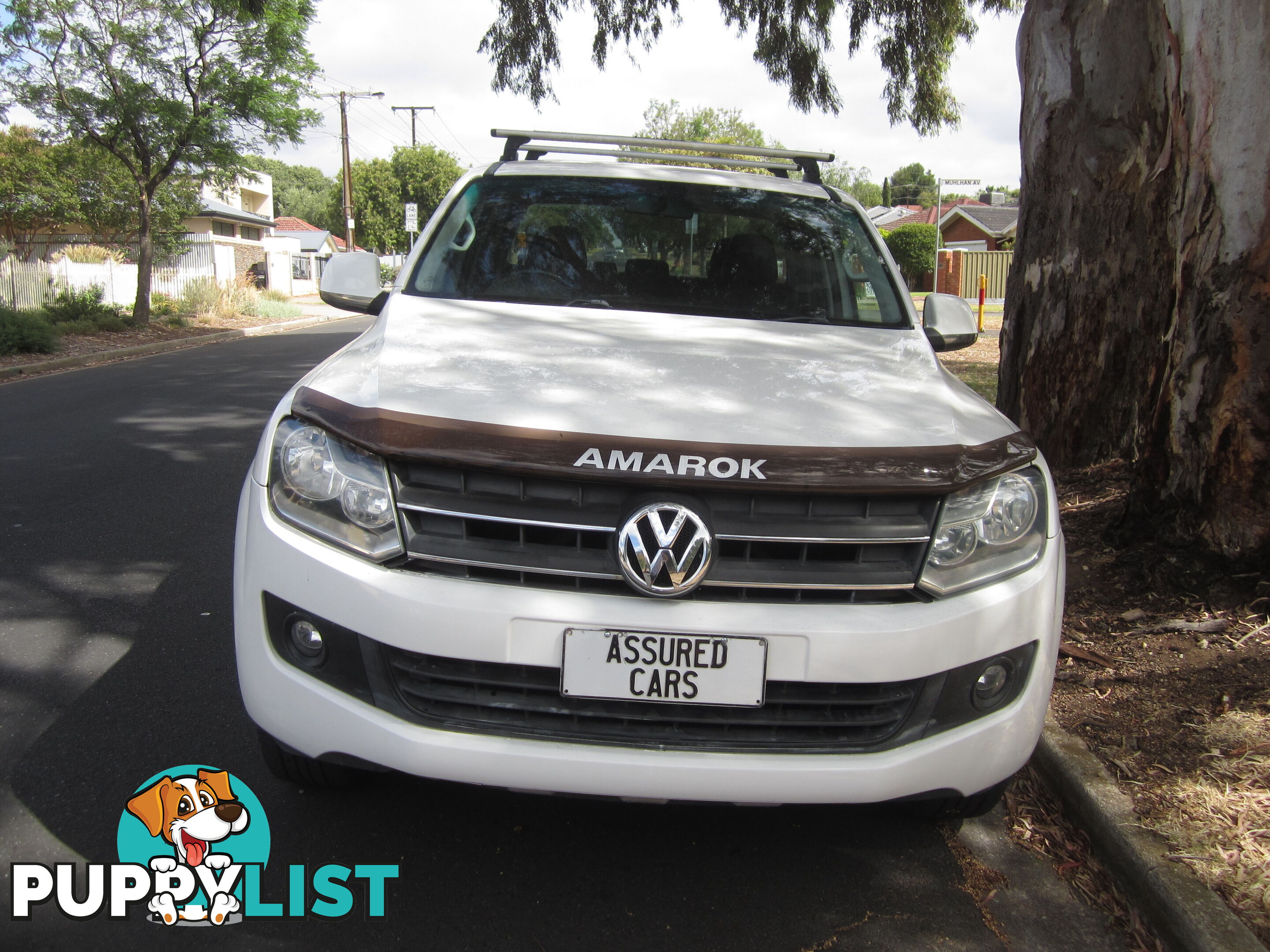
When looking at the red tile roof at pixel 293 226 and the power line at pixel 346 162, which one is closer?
the power line at pixel 346 162

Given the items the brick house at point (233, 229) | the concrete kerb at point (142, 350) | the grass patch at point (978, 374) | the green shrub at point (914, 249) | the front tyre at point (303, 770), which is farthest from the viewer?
the green shrub at point (914, 249)

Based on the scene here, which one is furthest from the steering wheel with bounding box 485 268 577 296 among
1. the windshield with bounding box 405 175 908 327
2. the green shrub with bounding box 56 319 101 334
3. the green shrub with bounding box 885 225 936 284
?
the green shrub with bounding box 885 225 936 284

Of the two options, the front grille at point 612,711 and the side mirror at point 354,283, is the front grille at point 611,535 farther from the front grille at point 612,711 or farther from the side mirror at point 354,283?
the side mirror at point 354,283

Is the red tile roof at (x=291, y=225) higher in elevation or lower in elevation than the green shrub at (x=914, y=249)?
higher

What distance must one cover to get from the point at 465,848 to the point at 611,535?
0.97 meters

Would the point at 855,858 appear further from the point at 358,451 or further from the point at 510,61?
the point at 510,61

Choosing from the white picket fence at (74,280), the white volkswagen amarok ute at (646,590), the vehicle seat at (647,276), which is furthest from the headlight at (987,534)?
the white picket fence at (74,280)

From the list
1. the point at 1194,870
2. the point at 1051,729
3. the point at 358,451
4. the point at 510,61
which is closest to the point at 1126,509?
the point at 1051,729

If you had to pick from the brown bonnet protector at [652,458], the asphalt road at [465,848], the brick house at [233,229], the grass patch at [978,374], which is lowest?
the asphalt road at [465,848]

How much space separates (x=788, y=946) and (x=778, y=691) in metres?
0.58

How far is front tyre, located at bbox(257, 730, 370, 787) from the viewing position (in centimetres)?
243

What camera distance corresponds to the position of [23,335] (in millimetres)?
14539

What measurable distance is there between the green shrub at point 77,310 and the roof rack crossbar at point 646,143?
17.4 meters

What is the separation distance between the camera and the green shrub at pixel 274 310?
26734mm
